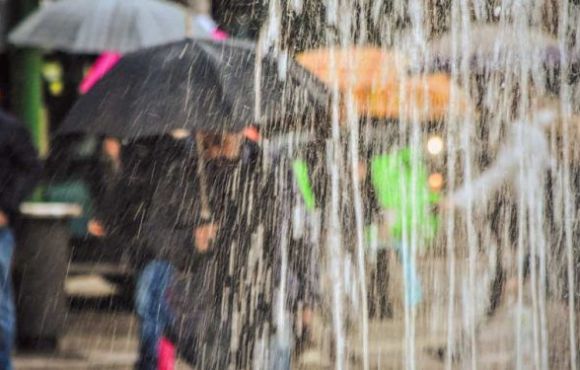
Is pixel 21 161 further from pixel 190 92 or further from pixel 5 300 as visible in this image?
pixel 190 92

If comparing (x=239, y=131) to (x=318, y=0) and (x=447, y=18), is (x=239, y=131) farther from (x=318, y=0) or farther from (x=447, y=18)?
(x=318, y=0)

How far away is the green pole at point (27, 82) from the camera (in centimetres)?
1100

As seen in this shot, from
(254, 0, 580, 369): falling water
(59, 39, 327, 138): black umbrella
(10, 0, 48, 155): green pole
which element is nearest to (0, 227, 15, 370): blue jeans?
(59, 39, 327, 138): black umbrella

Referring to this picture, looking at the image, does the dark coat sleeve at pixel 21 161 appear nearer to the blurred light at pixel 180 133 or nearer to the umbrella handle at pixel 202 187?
the blurred light at pixel 180 133

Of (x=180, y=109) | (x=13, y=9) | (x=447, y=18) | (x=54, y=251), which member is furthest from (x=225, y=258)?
(x=13, y=9)

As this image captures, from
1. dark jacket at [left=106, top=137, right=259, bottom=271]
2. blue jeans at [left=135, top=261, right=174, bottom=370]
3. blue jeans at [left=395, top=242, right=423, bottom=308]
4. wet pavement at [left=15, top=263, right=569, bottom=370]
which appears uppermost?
dark jacket at [left=106, top=137, right=259, bottom=271]

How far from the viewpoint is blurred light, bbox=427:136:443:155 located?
11.0 meters

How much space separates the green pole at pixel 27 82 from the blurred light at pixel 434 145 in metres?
4.01

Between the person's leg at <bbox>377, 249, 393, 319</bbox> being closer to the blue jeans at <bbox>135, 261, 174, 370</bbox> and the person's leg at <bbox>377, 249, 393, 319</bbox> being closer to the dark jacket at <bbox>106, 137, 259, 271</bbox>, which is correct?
the blue jeans at <bbox>135, 261, 174, 370</bbox>

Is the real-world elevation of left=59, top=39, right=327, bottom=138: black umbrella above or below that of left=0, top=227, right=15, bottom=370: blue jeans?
above

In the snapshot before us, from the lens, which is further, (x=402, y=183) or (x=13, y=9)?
(x=13, y=9)

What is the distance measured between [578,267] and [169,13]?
3.74 meters

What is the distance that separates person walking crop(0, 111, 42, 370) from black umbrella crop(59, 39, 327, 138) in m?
0.43

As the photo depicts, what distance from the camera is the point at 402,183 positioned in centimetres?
832
